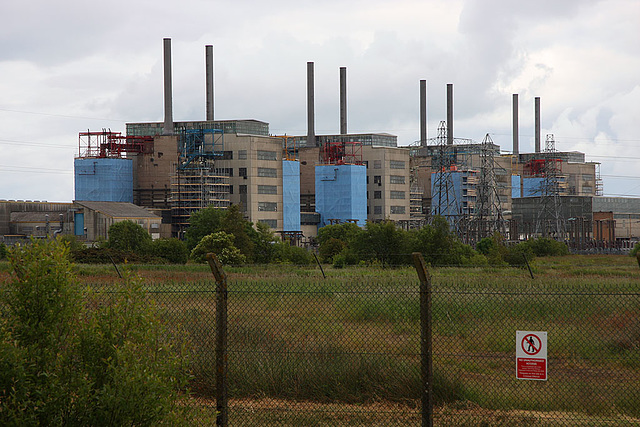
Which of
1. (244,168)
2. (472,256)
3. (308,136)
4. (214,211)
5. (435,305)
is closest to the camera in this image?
(435,305)

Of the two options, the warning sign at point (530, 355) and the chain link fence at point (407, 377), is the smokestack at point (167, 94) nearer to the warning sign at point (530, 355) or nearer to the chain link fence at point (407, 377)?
the chain link fence at point (407, 377)

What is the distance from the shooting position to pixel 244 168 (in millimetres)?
85438

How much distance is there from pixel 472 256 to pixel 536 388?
31345 millimetres

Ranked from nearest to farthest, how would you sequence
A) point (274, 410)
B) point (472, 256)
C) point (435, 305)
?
point (274, 410), point (435, 305), point (472, 256)

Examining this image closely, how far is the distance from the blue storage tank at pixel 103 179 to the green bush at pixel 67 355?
266 feet

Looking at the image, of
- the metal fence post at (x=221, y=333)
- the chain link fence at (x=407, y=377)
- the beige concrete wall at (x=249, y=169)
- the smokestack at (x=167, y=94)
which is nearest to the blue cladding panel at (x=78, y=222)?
the smokestack at (x=167, y=94)

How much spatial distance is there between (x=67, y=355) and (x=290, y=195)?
82.9 m

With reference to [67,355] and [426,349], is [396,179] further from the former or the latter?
[67,355]

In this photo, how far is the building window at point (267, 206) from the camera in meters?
86.4

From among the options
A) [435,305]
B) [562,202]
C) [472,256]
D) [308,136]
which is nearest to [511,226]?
[562,202]

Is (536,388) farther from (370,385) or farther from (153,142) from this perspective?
(153,142)

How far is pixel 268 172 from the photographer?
286 feet

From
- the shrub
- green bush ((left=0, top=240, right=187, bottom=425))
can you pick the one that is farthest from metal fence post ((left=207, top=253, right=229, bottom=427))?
the shrub

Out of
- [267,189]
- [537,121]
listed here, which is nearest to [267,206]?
[267,189]
